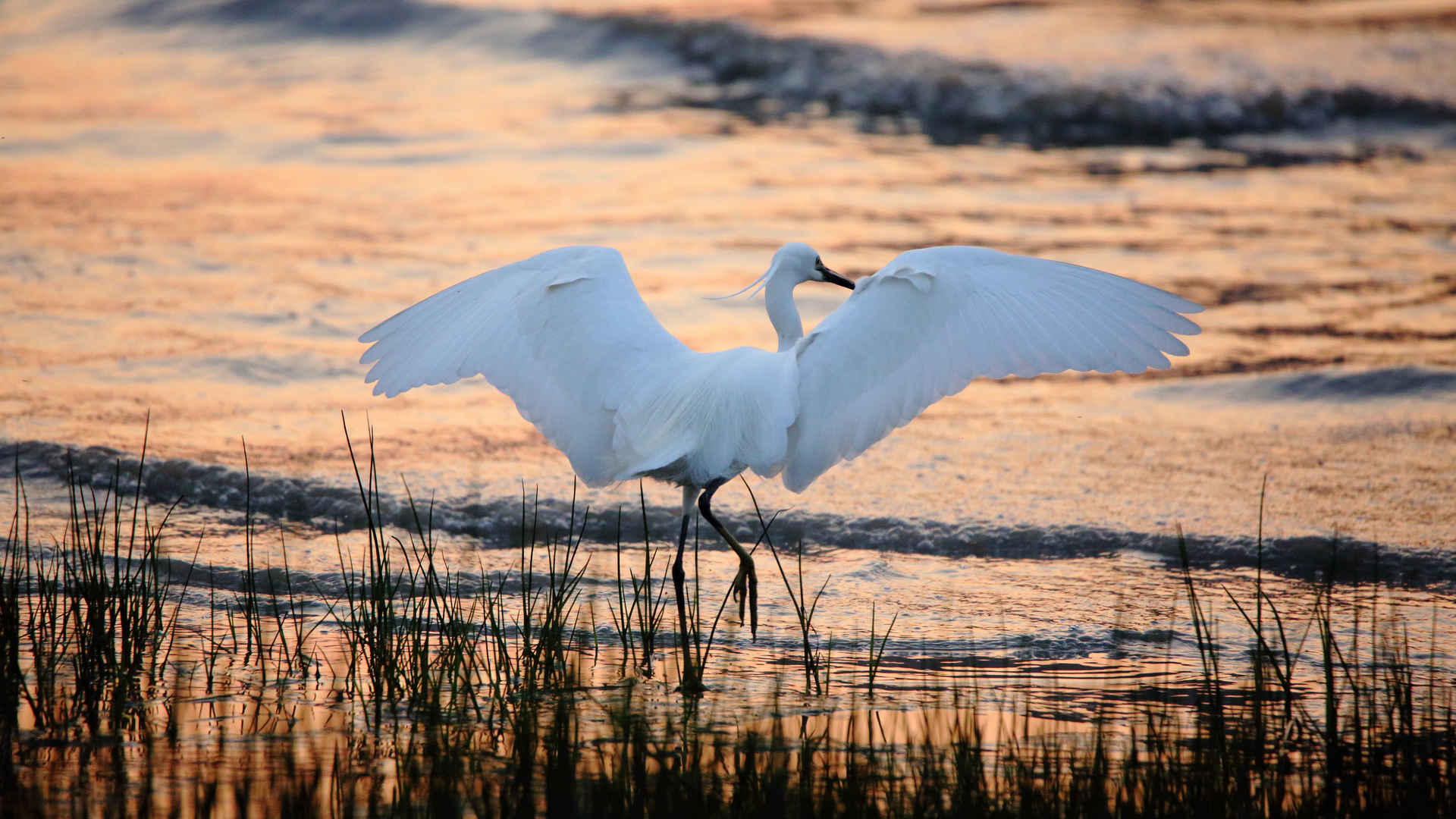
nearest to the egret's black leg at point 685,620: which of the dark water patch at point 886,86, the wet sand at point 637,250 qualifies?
the wet sand at point 637,250

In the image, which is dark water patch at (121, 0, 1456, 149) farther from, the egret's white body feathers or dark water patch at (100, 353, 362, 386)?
the egret's white body feathers

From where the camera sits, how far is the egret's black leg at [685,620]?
4.51 m

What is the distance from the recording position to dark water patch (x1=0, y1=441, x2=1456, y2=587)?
20.7 ft

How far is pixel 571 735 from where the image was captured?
4109 mm

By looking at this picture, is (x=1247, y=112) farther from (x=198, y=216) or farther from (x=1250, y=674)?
(x=1250, y=674)

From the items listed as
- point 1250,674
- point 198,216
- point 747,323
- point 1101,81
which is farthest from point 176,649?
point 1101,81

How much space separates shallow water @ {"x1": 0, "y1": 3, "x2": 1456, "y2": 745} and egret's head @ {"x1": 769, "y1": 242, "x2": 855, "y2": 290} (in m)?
1.27

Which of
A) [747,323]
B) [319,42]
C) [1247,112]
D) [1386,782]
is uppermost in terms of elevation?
[319,42]

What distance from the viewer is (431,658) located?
16.1 ft

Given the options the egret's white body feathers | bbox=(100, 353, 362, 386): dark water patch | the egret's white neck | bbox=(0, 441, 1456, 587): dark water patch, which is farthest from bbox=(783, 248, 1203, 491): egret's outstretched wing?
bbox=(100, 353, 362, 386): dark water patch

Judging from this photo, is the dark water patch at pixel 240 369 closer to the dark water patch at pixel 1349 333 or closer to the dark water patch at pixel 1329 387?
the dark water patch at pixel 1329 387

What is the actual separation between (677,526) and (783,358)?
198 centimetres

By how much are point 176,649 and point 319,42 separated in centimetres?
1453

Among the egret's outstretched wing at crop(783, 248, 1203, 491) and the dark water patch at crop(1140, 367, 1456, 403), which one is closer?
the egret's outstretched wing at crop(783, 248, 1203, 491)
